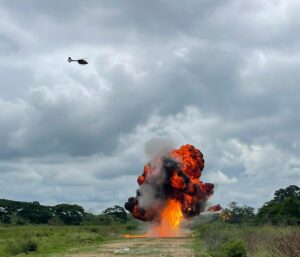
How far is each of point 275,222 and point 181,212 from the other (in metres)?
20.4

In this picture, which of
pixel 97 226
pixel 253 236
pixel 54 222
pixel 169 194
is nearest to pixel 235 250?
pixel 253 236

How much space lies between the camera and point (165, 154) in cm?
10262

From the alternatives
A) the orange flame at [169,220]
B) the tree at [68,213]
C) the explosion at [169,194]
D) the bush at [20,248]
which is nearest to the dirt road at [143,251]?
the bush at [20,248]

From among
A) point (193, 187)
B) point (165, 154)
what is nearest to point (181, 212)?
point (193, 187)

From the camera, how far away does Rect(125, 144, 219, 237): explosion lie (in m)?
98.6

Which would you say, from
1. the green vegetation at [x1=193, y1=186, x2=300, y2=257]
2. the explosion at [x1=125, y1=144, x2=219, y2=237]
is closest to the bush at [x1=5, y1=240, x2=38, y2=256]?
the green vegetation at [x1=193, y1=186, x2=300, y2=257]

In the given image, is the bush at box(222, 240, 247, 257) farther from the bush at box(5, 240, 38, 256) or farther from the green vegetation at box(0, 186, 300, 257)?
the bush at box(5, 240, 38, 256)

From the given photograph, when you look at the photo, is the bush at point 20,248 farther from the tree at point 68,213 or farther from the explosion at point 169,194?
the tree at point 68,213

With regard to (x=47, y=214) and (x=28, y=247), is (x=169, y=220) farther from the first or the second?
(x=47, y=214)

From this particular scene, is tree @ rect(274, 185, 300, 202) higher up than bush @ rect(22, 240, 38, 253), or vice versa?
tree @ rect(274, 185, 300, 202)

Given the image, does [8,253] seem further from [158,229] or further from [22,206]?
[22,206]

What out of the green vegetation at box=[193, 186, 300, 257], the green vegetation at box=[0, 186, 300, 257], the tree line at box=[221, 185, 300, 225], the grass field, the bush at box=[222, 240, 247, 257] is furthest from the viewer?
the tree line at box=[221, 185, 300, 225]

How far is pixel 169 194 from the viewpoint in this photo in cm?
10038

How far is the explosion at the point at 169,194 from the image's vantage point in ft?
323
